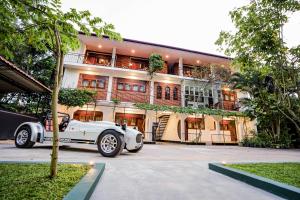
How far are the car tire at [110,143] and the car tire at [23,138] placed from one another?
2709mm

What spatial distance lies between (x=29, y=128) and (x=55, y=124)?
4591 millimetres

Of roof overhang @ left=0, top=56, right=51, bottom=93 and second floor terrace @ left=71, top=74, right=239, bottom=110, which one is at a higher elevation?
second floor terrace @ left=71, top=74, right=239, bottom=110

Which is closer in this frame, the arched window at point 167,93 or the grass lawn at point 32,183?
the grass lawn at point 32,183

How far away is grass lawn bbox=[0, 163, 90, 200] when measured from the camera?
6.02ft

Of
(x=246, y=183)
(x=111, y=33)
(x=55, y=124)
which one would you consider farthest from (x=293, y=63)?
(x=55, y=124)

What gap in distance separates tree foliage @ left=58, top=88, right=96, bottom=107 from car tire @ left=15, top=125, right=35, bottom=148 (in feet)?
27.2

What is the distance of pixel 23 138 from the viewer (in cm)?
631

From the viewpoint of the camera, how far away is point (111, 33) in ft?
8.87

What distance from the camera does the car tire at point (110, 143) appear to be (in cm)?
520

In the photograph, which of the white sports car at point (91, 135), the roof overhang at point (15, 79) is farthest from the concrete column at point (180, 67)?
the white sports car at point (91, 135)

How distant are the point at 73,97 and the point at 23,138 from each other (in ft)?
27.9

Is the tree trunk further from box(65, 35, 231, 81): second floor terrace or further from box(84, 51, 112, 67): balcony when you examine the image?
box(84, 51, 112, 67): balcony

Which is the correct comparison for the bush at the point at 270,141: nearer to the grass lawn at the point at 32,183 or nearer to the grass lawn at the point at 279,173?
the grass lawn at the point at 279,173

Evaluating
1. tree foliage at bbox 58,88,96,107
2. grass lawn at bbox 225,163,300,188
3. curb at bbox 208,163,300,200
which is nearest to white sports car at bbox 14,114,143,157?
curb at bbox 208,163,300,200
